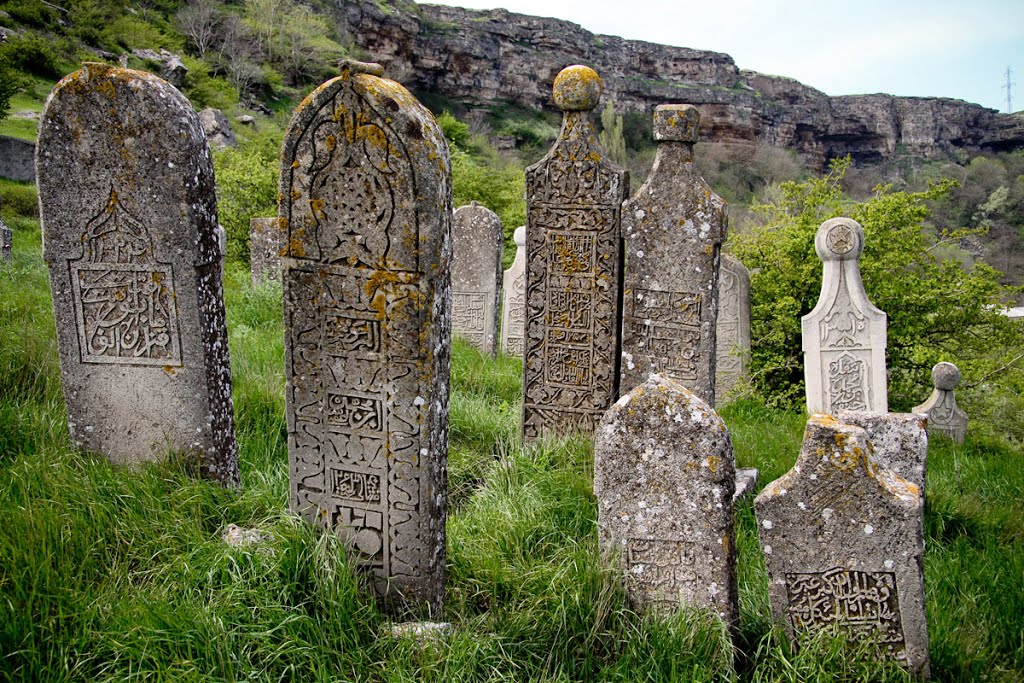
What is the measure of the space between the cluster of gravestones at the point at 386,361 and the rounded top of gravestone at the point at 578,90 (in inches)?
28.3

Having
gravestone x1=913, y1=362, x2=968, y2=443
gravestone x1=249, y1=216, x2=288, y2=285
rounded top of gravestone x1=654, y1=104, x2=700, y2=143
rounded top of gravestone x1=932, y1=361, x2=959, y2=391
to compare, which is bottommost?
gravestone x1=913, y1=362, x2=968, y2=443

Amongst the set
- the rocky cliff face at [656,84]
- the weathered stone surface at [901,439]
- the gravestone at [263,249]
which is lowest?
the weathered stone surface at [901,439]

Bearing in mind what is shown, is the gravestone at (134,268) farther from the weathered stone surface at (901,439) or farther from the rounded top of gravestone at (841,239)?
the rounded top of gravestone at (841,239)

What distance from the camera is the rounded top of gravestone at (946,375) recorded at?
7.58 m

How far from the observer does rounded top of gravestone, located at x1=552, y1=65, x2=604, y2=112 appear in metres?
5.82

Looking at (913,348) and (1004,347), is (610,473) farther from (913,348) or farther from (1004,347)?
(1004,347)

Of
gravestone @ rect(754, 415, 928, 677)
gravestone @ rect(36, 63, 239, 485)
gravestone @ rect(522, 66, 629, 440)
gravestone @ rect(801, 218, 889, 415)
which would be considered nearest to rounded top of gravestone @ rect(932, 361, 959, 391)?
gravestone @ rect(801, 218, 889, 415)

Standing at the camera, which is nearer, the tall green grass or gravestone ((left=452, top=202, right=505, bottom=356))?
the tall green grass

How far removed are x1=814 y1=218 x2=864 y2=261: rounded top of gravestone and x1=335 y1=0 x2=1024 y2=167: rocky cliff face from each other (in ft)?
199

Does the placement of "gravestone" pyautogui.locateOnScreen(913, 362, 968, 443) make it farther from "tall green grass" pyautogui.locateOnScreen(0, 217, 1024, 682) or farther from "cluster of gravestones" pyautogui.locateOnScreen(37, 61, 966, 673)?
"cluster of gravestones" pyautogui.locateOnScreen(37, 61, 966, 673)

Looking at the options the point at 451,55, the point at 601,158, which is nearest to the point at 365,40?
the point at 451,55

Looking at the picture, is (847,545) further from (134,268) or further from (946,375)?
(946,375)

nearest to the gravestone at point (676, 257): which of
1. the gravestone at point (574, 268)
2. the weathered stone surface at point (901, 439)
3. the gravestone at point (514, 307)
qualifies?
the gravestone at point (574, 268)

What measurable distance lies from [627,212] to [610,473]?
2.83 m
